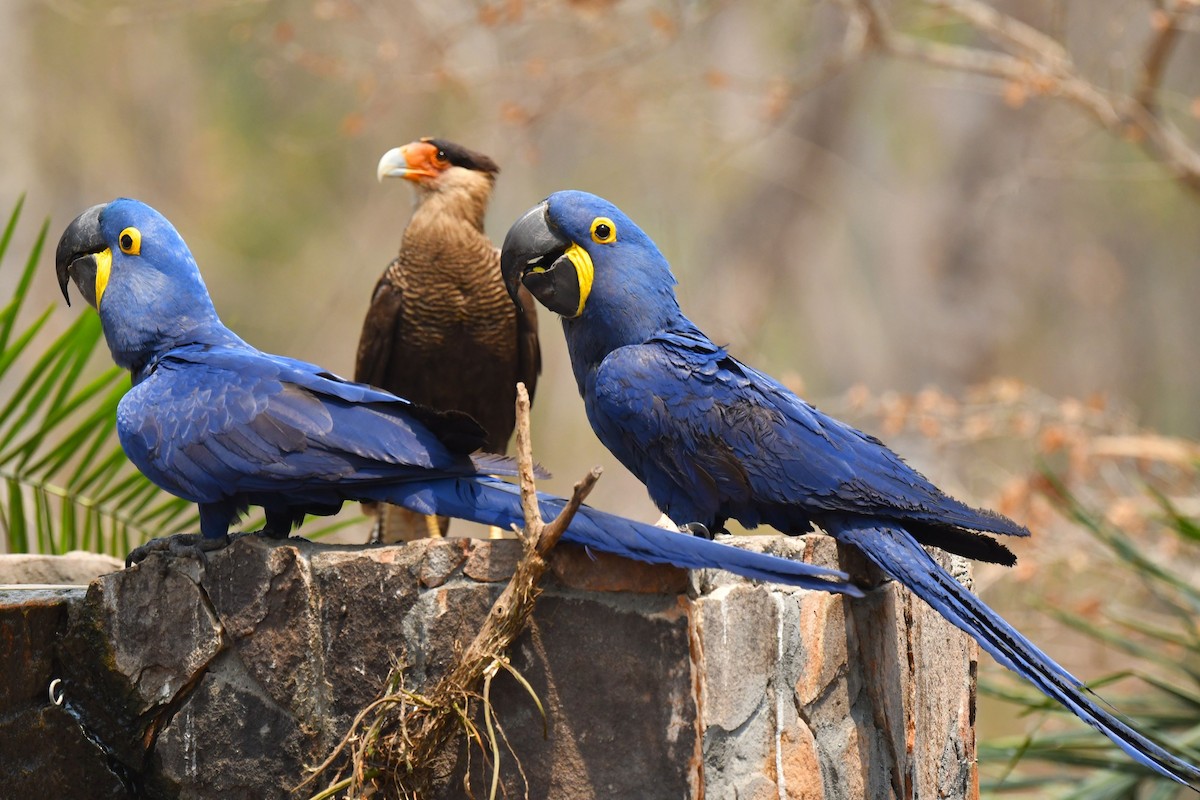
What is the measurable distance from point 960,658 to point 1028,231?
8472mm

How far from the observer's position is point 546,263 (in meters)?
2.84

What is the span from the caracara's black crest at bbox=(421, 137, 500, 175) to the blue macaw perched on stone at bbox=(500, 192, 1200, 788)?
1.27 m

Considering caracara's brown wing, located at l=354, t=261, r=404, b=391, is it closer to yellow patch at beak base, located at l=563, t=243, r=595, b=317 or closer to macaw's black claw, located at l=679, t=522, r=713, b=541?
yellow patch at beak base, located at l=563, t=243, r=595, b=317

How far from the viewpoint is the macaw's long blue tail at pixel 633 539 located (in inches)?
80.3

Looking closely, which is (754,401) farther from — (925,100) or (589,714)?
(925,100)

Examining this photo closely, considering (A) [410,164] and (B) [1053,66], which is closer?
(A) [410,164]

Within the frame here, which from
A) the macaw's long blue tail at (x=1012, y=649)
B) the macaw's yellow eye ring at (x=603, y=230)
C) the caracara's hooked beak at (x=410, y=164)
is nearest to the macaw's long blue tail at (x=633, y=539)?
the macaw's long blue tail at (x=1012, y=649)

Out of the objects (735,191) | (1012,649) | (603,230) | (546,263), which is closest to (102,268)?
(546,263)

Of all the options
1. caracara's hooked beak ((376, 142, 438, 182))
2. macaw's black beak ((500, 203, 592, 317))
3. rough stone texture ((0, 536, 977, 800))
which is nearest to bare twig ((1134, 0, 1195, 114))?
caracara's hooked beak ((376, 142, 438, 182))

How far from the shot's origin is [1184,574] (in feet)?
16.6

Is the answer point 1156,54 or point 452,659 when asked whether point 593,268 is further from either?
point 1156,54

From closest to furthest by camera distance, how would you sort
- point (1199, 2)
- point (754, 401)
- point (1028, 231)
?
point (754, 401), point (1199, 2), point (1028, 231)

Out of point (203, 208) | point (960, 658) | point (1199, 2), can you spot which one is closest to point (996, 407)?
point (1199, 2)

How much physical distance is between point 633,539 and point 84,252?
56.6 inches
